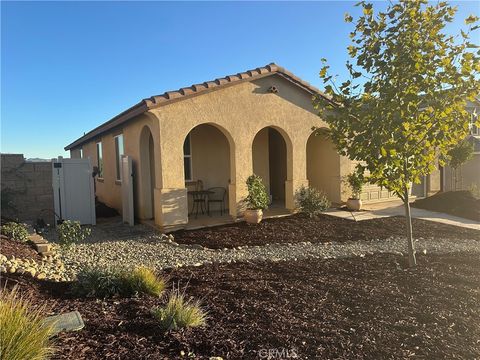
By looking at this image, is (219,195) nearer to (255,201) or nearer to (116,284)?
(255,201)

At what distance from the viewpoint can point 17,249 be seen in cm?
645

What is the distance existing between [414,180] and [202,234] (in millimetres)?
5144

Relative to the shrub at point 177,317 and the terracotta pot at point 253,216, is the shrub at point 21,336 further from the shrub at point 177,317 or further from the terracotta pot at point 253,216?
the terracotta pot at point 253,216

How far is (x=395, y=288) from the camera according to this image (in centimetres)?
481

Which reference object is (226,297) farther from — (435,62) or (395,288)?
(435,62)

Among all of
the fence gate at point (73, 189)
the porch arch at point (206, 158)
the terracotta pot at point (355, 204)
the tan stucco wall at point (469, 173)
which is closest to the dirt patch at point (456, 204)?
the terracotta pot at point (355, 204)

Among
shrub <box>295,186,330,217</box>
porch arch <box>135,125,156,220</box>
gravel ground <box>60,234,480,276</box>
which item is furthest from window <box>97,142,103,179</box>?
shrub <box>295,186,330,217</box>

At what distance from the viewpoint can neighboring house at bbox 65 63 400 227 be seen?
9305mm

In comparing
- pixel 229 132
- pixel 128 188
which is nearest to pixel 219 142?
pixel 229 132

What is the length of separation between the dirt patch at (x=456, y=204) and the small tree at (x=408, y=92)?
7.70 meters

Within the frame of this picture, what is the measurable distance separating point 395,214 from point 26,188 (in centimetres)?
1156

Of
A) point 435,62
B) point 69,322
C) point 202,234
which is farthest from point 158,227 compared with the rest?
point 435,62

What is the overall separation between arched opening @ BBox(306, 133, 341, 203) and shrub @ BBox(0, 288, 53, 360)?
1063 cm

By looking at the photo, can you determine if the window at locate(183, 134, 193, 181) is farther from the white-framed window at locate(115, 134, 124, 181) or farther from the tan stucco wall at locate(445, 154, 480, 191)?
the tan stucco wall at locate(445, 154, 480, 191)
